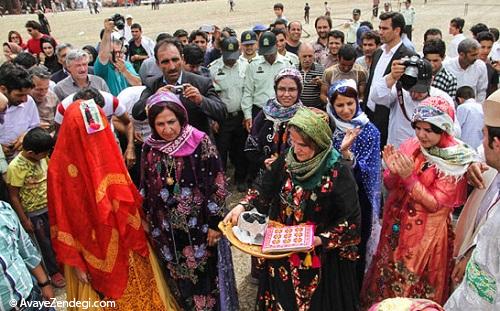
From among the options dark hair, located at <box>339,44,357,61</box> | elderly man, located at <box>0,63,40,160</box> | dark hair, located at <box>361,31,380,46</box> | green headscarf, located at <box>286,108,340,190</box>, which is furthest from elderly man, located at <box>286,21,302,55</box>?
green headscarf, located at <box>286,108,340,190</box>

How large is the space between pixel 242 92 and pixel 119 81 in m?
1.66

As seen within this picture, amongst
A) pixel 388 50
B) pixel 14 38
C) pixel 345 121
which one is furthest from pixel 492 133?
pixel 14 38

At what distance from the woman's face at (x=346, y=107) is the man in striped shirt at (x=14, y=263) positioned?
7.80 feet

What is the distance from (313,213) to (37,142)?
90.2 inches

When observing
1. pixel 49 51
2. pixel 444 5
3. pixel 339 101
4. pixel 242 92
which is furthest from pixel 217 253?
pixel 444 5

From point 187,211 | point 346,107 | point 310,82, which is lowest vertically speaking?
point 187,211

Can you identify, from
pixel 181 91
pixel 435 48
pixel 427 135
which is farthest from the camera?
pixel 435 48

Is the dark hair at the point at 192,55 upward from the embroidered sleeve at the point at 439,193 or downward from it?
upward

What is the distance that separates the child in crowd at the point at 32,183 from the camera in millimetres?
3500

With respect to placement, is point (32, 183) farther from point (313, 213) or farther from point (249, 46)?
point (249, 46)

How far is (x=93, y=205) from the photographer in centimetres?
304

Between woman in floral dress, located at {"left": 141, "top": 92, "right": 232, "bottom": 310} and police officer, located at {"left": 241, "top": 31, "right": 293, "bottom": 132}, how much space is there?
238 centimetres

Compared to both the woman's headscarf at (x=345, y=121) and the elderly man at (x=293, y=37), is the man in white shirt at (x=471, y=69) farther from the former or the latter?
the woman's headscarf at (x=345, y=121)

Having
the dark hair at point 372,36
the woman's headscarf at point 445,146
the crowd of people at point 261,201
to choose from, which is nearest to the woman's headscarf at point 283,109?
the crowd of people at point 261,201
